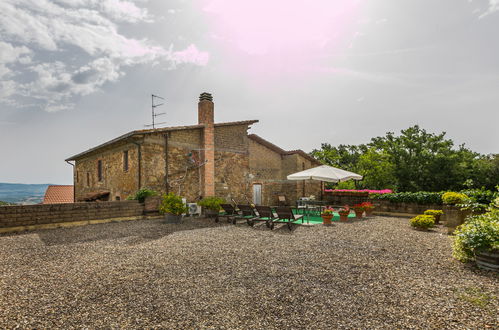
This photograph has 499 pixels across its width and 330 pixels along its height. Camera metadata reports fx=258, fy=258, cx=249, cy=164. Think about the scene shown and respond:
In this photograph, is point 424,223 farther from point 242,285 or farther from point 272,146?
point 272,146

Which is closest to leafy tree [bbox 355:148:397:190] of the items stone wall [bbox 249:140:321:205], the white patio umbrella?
stone wall [bbox 249:140:321:205]

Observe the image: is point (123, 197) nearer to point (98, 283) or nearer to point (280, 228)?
point (280, 228)

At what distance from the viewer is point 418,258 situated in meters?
5.38

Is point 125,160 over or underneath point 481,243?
over

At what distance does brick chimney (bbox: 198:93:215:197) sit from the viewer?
13977 mm

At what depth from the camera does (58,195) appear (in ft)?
79.3

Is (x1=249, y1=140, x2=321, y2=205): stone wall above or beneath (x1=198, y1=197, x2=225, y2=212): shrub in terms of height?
above

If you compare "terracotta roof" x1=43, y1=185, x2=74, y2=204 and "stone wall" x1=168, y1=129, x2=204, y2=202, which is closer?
"stone wall" x1=168, y1=129, x2=204, y2=202

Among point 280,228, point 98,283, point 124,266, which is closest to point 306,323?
point 98,283

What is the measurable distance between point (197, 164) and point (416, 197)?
434 inches

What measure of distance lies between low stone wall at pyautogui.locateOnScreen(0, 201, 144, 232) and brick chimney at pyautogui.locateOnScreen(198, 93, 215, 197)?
3633 mm

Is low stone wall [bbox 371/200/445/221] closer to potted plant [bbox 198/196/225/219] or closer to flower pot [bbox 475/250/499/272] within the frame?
flower pot [bbox 475/250/499/272]

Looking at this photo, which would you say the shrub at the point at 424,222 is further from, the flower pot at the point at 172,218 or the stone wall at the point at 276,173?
the stone wall at the point at 276,173

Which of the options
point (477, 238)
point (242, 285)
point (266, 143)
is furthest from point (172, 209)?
point (477, 238)
